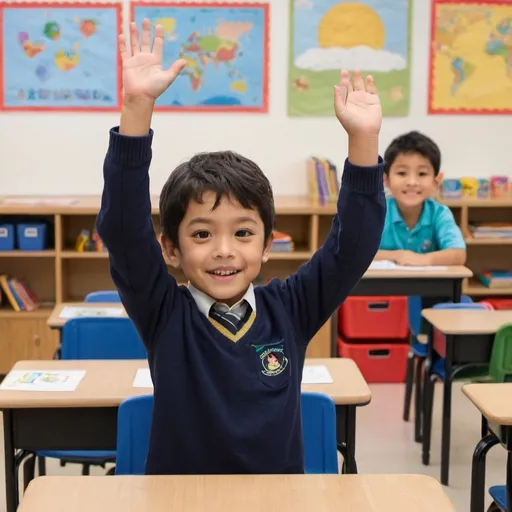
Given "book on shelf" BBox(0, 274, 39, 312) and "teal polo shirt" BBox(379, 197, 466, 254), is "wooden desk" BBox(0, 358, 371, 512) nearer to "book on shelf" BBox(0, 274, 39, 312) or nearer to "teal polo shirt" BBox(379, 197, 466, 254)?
"teal polo shirt" BBox(379, 197, 466, 254)

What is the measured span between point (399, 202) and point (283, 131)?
54.5 inches

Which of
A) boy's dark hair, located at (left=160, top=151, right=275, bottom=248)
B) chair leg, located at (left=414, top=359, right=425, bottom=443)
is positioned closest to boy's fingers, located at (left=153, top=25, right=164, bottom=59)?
boy's dark hair, located at (left=160, top=151, right=275, bottom=248)

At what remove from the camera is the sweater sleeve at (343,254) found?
1.65 m

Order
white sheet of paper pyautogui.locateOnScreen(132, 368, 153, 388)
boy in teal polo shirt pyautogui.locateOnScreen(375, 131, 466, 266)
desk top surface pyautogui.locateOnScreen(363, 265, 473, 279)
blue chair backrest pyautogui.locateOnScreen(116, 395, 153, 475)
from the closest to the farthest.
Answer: blue chair backrest pyautogui.locateOnScreen(116, 395, 153, 475)
white sheet of paper pyautogui.locateOnScreen(132, 368, 153, 388)
desk top surface pyautogui.locateOnScreen(363, 265, 473, 279)
boy in teal polo shirt pyautogui.locateOnScreen(375, 131, 466, 266)

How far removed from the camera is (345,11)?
546cm

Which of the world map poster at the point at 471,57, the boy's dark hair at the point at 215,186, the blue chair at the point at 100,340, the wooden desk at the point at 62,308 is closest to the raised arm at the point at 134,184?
the boy's dark hair at the point at 215,186

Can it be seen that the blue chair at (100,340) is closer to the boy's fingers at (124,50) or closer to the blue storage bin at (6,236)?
the boy's fingers at (124,50)

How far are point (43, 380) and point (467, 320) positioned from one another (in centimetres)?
177

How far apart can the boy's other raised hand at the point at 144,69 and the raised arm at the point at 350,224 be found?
1.08 ft

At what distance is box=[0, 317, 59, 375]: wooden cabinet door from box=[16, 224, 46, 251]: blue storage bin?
0.43 metres

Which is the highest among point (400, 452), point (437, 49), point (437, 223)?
point (437, 49)

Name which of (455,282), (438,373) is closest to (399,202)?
(455,282)

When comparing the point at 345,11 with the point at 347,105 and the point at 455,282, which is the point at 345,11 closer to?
the point at 455,282

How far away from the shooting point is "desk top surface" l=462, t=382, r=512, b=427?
2318mm
